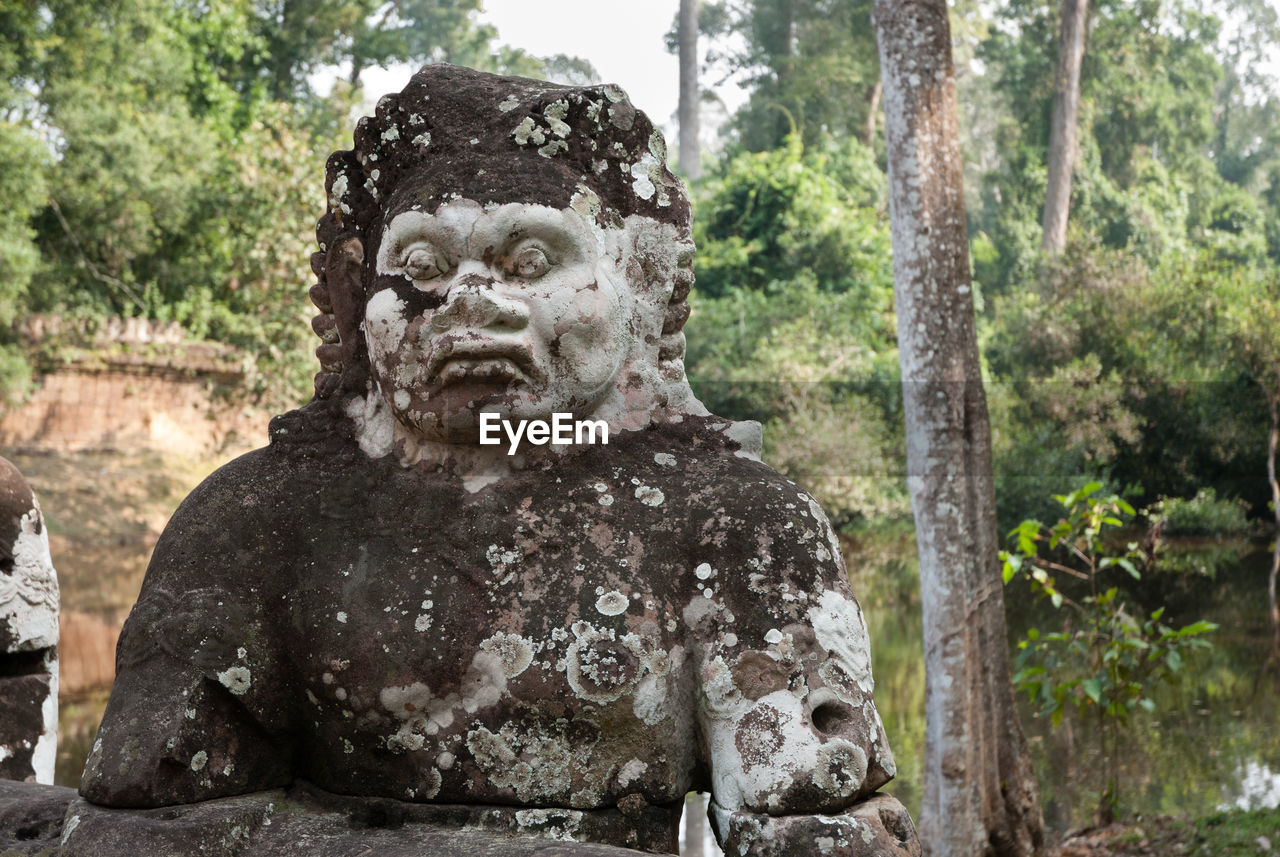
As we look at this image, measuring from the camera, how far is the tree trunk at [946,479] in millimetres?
4617

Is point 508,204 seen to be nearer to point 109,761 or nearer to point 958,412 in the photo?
point 109,761

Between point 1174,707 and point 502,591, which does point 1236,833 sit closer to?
point 1174,707

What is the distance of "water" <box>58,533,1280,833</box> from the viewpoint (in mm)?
6918

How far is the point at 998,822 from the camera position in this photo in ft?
15.6

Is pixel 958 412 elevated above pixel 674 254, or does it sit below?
above

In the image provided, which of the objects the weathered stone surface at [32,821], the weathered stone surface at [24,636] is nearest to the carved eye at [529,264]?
the weathered stone surface at [32,821]

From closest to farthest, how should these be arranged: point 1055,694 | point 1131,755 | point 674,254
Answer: point 674,254, point 1055,694, point 1131,755

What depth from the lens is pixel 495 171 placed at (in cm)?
183

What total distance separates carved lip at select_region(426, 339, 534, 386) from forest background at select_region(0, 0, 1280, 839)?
9.94 metres

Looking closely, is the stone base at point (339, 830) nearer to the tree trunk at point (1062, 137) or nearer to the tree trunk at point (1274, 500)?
the tree trunk at point (1274, 500)

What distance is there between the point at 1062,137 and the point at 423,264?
15.2 metres

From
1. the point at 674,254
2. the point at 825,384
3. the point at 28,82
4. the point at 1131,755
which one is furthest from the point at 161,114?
the point at 674,254

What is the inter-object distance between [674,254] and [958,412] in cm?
291

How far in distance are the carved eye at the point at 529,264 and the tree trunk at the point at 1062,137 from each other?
14351 mm
